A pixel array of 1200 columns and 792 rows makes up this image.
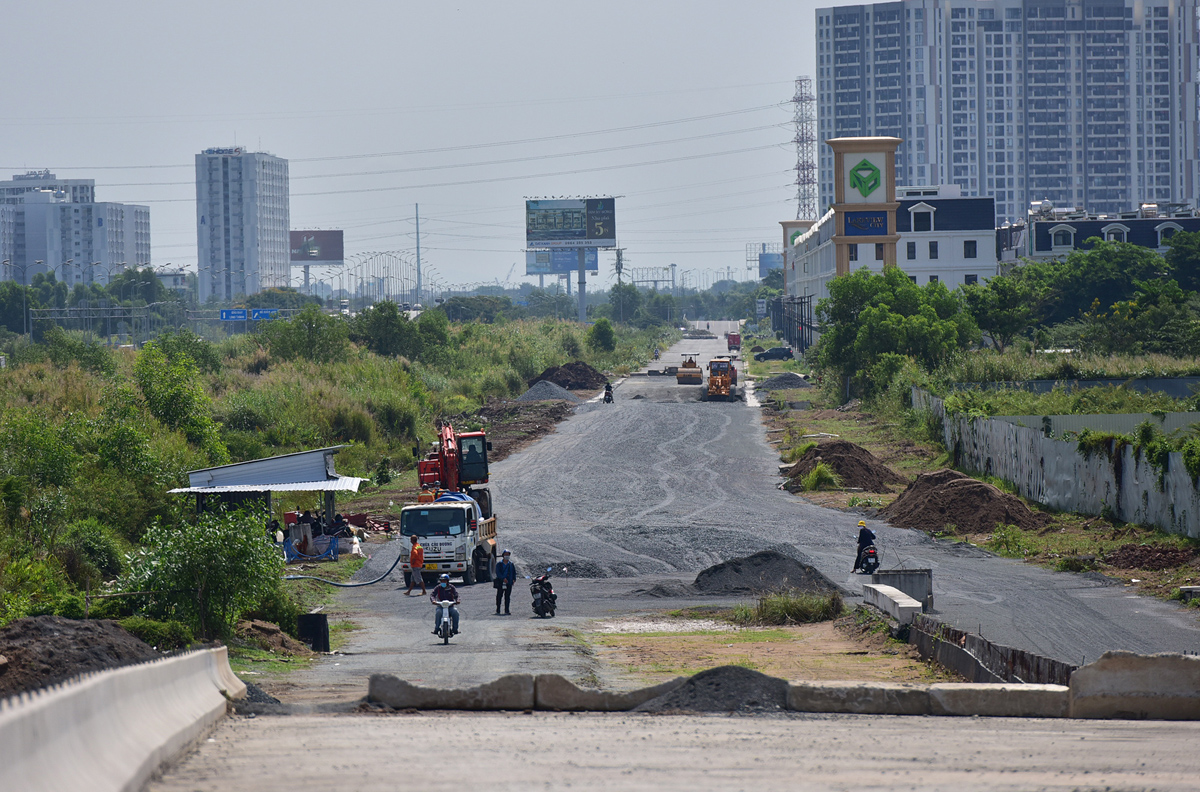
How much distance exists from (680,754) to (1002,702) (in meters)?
4.15

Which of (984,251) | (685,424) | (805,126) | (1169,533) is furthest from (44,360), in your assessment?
(805,126)

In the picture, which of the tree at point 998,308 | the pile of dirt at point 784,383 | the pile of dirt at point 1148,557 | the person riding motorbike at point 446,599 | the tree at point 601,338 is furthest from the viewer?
the tree at point 601,338

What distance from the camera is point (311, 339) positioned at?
67062 millimetres

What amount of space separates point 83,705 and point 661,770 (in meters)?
4.06

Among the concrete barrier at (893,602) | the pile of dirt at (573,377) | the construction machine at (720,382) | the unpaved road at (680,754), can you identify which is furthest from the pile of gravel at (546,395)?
the unpaved road at (680,754)

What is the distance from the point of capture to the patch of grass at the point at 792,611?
20781mm

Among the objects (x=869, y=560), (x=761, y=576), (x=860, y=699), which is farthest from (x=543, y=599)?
(x=860, y=699)

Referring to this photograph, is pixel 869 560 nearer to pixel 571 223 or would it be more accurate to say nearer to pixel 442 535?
pixel 442 535

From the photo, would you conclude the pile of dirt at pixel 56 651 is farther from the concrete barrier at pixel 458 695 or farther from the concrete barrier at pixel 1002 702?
the concrete barrier at pixel 1002 702

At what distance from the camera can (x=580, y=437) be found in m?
54.9

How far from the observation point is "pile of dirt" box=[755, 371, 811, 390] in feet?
262

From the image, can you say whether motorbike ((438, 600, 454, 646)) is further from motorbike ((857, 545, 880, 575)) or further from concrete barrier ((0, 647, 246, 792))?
motorbike ((857, 545, 880, 575))

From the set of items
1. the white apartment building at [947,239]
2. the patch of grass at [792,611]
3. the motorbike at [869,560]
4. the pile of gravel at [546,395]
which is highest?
the white apartment building at [947,239]

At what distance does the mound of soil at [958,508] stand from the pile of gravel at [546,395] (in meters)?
41.4
